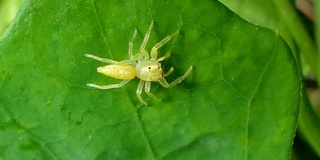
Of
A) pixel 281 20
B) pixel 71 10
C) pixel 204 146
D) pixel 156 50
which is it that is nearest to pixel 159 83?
pixel 156 50

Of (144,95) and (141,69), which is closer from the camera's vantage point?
(144,95)

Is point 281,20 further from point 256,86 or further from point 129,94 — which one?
point 129,94

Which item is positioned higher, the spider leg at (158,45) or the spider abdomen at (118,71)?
the spider leg at (158,45)

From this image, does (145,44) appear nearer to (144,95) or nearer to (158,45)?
(158,45)

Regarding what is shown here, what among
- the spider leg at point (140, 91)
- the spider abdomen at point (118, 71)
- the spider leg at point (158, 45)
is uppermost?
the spider leg at point (158, 45)

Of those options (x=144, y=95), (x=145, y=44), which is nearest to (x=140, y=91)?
(x=144, y=95)
